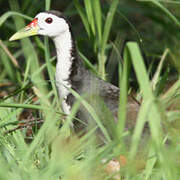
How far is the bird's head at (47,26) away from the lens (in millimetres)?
3285

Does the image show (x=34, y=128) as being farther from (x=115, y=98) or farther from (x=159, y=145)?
(x=159, y=145)

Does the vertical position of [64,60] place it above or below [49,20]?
below

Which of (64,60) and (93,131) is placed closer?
(93,131)

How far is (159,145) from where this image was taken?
1954mm

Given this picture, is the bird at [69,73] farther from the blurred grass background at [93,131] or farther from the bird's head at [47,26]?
the blurred grass background at [93,131]

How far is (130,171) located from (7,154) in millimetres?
788

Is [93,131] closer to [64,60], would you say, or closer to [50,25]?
[64,60]

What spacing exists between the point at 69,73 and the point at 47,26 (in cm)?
32

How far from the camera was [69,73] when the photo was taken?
127 inches

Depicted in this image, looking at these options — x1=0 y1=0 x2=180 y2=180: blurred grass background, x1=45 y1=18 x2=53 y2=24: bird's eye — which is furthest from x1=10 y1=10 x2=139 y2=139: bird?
x1=0 y1=0 x2=180 y2=180: blurred grass background

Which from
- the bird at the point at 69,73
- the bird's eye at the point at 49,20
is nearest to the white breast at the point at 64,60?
the bird at the point at 69,73

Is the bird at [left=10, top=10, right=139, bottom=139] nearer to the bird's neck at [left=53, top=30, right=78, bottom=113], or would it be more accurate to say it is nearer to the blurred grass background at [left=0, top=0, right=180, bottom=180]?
the bird's neck at [left=53, top=30, right=78, bottom=113]

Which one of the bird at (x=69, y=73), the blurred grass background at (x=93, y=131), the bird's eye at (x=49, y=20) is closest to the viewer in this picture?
the blurred grass background at (x=93, y=131)

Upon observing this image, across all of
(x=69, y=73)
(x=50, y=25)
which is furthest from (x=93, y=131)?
(x=50, y=25)
